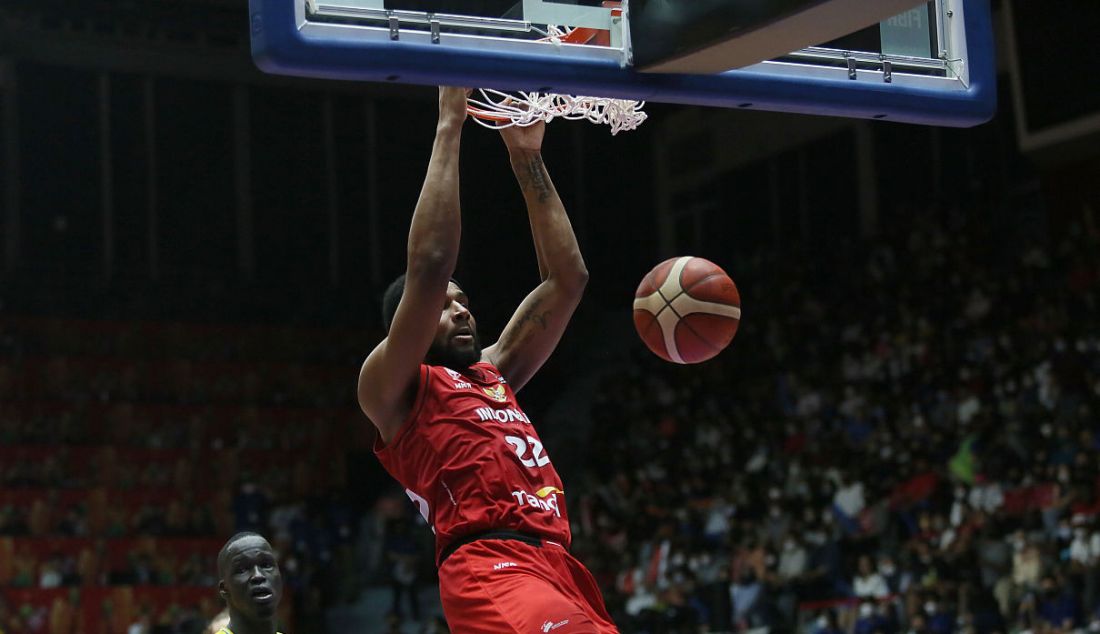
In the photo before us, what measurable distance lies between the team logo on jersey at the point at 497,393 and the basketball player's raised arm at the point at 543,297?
23cm

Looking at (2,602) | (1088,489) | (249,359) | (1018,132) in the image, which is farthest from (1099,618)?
(249,359)

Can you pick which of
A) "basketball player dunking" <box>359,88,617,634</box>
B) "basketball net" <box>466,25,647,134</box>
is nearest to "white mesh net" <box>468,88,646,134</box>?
"basketball net" <box>466,25,647,134</box>

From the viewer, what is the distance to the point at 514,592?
140 inches

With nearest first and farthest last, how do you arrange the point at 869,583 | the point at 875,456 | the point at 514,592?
1. the point at 514,592
2. the point at 869,583
3. the point at 875,456

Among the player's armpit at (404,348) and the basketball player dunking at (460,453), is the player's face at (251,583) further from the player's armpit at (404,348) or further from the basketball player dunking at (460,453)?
the player's armpit at (404,348)

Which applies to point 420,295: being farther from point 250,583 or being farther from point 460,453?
point 250,583

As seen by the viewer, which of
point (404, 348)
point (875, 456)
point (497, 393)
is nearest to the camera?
point (404, 348)

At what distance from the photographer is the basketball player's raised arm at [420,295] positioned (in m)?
3.64

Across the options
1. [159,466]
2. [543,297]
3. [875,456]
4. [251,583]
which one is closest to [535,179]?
[543,297]

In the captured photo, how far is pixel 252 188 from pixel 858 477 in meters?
10.4

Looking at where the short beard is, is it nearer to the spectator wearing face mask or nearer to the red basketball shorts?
the red basketball shorts

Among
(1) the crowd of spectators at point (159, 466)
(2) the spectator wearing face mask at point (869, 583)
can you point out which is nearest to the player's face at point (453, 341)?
(2) the spectator wearing face mask at point (869, 583)

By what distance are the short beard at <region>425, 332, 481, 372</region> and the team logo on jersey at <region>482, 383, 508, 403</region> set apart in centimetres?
9

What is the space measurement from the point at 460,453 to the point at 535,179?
0.98 meters
